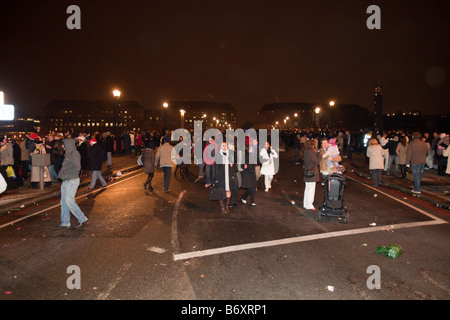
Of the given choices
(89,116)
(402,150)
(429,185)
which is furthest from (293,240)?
(89,116)

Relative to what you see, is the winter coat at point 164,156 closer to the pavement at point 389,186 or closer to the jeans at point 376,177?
the pavement at point 389,186

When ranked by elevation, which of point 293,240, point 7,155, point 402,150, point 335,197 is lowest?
point 293,240

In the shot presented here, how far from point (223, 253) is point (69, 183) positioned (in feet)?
13.4

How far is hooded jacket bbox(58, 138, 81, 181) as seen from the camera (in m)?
7.55

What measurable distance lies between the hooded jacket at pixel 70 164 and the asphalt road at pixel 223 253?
1213mm

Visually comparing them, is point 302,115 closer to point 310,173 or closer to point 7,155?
point 7,155

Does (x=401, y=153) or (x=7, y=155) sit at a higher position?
(x=7, y=155)

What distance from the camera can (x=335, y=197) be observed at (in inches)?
315

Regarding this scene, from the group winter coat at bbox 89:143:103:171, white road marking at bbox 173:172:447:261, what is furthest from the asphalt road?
winter coat at bbox 89:143:103:171

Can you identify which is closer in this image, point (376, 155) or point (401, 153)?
point (376, 155)

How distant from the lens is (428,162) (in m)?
17.8

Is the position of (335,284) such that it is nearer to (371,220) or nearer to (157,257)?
(157,257)
